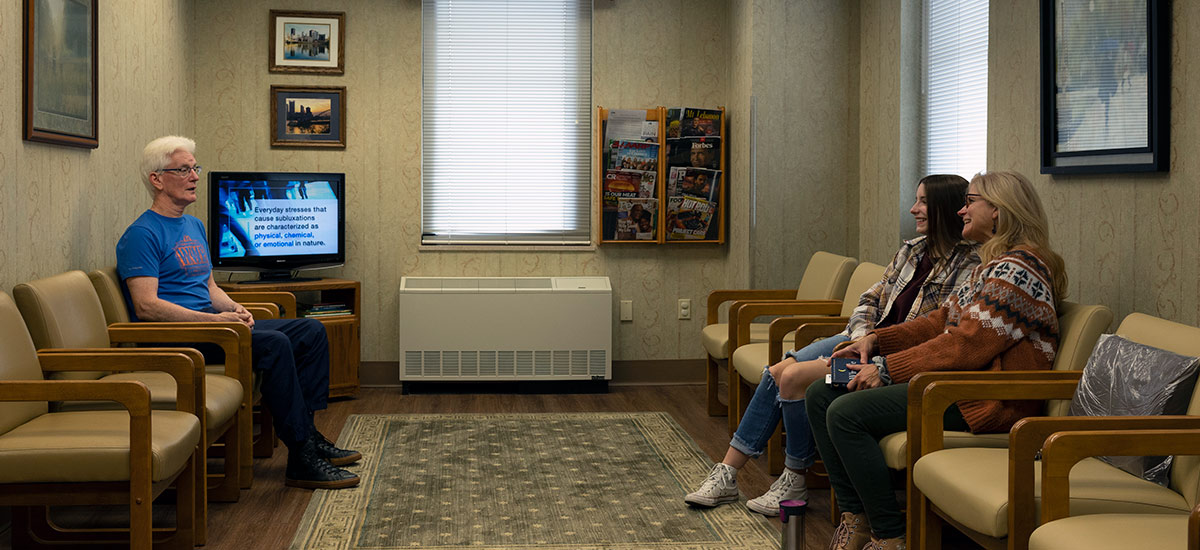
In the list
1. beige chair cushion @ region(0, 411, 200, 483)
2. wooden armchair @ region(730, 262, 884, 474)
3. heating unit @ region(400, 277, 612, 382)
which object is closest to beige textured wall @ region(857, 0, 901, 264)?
wooden armchair @ region(730, 262, 884, 474)

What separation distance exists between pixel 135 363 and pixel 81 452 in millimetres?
530

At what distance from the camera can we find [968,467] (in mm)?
2605

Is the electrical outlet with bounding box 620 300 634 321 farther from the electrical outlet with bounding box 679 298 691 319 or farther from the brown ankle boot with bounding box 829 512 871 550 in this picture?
the brown ankle boot with bounding box 829 512 871 550

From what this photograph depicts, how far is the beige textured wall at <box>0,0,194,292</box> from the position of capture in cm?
346

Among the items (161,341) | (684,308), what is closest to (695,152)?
(684,308)

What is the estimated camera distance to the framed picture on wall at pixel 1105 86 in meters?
3.20

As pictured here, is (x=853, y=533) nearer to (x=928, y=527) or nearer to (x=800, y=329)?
(x=928, y=527)

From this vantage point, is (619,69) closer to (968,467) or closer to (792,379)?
(792,379)

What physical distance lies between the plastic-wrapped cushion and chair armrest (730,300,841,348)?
6.80 feet

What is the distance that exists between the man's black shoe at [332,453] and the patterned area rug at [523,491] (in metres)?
0.06

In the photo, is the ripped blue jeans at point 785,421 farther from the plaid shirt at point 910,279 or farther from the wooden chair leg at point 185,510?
the wooden chair leg at point 185,510

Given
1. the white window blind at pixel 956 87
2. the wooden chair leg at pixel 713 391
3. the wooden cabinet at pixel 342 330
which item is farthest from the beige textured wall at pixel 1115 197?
the wooden cabinet at pixel 342 330

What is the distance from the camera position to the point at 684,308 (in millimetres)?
6359

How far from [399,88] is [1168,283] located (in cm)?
414
